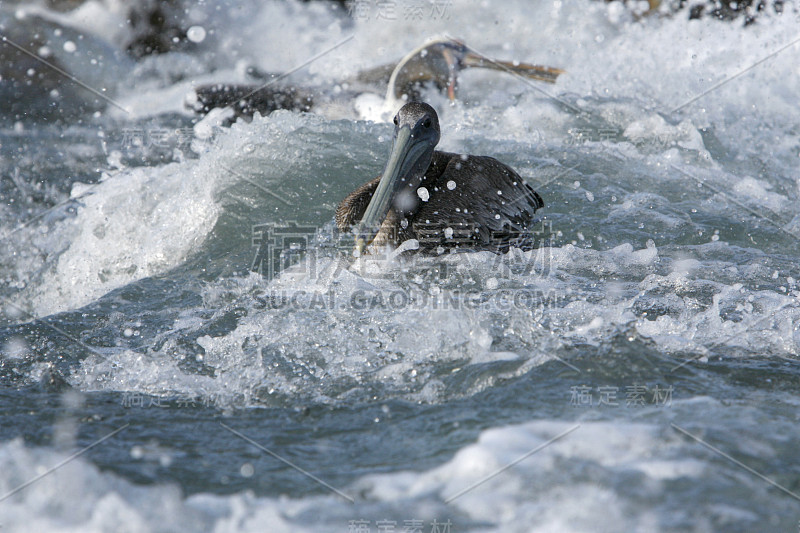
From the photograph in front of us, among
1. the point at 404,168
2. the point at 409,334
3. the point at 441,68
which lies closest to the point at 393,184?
the point at 404,168

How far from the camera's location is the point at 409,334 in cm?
330

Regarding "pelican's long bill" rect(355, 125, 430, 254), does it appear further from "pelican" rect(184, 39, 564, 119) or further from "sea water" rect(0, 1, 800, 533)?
"pelican" rect(184, 39, 564, 119)

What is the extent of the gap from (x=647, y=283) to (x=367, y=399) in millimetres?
1868

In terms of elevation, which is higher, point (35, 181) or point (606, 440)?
point (35, 181)

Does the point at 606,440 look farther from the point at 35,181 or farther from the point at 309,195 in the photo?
the point at 35,181

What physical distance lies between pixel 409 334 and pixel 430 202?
1.33m

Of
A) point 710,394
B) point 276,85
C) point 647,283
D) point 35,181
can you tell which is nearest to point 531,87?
point 276,85

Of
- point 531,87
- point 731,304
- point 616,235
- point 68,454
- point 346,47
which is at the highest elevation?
point 346,47

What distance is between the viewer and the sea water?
228 centimetres

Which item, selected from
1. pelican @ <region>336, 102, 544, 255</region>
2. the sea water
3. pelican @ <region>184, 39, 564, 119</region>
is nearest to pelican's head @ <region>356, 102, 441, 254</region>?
pelican @ <region>336, 102, 544, 255</region>

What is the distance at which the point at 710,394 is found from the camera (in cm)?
283

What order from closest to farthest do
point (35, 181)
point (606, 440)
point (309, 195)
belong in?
point (606, 440) < point (309, 195) < point (35, 181)

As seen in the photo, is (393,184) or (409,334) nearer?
(409,334)

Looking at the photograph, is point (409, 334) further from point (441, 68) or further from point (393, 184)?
point (441, 68)
